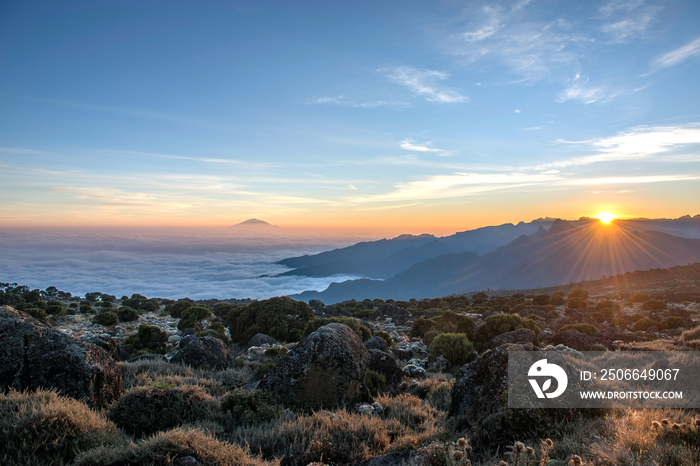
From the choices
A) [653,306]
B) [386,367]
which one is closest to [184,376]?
[386,367]

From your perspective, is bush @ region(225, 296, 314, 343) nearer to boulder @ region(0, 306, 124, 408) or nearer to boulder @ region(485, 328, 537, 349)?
boulder @ region(485, 328, 537, 349)

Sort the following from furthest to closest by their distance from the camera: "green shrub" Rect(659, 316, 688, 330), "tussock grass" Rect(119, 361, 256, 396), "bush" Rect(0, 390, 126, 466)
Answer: "green shrub" Rect(659, 316, 688, 330)
"tussock grass" Rect(119, 361, 256, 396)
"bush" Rect(0, 390, 126, 466)

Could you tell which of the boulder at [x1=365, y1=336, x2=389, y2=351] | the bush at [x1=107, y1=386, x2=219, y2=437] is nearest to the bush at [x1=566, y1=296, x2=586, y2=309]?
the boulder at [x1=365, y1=336, x2=389, y2=351]

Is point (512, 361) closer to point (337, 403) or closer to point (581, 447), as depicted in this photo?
point (581, 447)

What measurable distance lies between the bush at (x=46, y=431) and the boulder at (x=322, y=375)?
3195mm

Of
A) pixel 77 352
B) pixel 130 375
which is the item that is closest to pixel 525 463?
pixel 77 352

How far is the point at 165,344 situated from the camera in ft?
52.3

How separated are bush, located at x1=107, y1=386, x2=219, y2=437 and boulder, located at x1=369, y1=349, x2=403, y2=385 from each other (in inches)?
186

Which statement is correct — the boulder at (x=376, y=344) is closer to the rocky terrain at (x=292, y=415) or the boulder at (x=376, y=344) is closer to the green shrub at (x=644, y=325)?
the rocky terrain at (x=292, y=415)

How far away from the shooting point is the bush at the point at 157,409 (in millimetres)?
5551

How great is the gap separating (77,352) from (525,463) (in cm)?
739

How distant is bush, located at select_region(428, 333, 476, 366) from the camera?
40.4 ft

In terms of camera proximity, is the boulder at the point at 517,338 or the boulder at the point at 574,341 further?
the boulder at the point at 574,341

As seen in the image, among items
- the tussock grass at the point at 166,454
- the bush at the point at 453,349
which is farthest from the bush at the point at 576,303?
the tussock grass at the point at 166,454
